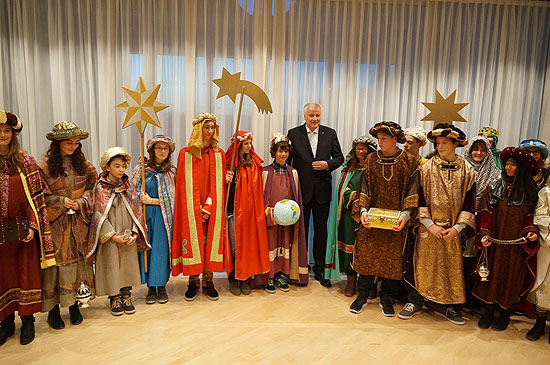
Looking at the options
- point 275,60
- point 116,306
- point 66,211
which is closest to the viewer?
point 66,211

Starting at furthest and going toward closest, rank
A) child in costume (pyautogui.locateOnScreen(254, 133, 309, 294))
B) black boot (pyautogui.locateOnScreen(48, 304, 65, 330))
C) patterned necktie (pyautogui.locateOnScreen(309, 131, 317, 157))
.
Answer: patterned necktie (pyautogui.locateOnScreen(309, 131, 317, 157)) < child in costume (pyautogui.locateOnScreen(254, 133, 309, 294)) < black boot (pyautogui.locateOnScreen(48, 304, 65, 330))

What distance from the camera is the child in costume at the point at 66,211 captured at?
8.87 feet

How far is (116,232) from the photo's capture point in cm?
296

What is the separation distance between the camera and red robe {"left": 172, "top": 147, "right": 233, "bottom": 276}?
3.23 m

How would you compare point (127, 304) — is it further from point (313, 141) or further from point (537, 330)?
point (537, 330)

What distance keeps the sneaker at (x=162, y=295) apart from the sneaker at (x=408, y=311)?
2126 mm

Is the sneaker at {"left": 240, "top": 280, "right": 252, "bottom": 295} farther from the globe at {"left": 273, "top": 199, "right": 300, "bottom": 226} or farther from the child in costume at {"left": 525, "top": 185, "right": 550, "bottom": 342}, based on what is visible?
the child in costume at {"left": 525, "top": 185, "right": 550, "bottom": 342}

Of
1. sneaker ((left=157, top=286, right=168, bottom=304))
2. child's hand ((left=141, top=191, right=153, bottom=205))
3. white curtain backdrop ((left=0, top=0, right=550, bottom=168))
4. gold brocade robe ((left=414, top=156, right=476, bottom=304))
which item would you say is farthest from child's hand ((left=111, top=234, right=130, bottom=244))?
gold brocade robe ((left=414, top=156, right=476, bottom=304))

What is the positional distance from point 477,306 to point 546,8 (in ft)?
12.3

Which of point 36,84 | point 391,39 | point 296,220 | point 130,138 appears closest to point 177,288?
point 296,220

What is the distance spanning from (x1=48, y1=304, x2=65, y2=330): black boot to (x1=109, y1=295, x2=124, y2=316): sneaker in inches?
14.8

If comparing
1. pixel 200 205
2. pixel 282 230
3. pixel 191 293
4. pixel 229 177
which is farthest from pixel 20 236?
pixel 282 230

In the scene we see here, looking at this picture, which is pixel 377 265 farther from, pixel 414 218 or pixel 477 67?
pixel 477 67

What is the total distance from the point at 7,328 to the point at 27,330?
170 millimetres
